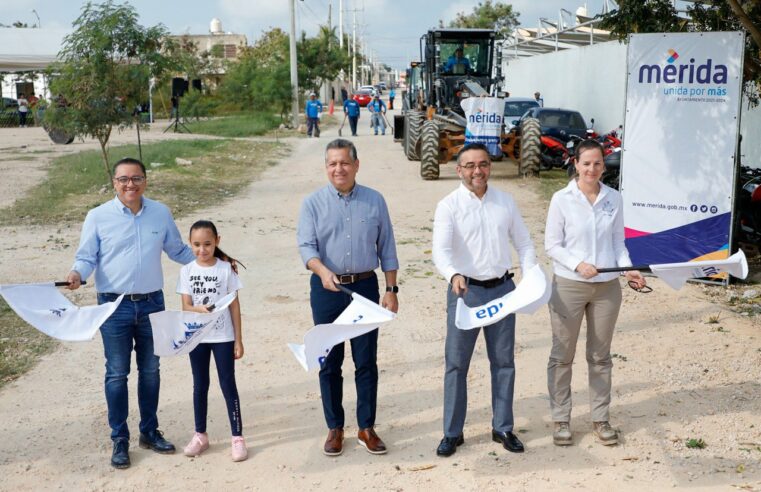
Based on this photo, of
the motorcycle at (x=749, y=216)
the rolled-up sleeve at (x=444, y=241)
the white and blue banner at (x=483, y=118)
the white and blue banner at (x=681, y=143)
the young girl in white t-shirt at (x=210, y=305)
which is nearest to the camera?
the rolled-up sleeve at (x=444, y=241)

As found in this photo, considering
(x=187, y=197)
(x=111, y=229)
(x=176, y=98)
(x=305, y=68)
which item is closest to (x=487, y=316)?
(x=111, y=229)

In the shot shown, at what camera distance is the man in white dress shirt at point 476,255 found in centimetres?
445

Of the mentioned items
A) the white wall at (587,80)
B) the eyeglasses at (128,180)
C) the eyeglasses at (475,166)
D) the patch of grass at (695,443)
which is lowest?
the patch of grass at (695,443)

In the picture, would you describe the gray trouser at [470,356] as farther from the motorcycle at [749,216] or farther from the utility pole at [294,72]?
the utility pole at [294,72]

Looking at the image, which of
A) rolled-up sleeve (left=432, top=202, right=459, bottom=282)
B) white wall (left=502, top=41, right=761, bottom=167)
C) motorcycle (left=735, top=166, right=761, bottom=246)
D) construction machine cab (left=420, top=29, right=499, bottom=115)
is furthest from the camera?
white wall (left=502, top=41, right=761, bottom=167)

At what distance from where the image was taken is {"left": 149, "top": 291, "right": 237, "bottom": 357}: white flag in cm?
452

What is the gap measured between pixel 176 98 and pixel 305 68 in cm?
1047

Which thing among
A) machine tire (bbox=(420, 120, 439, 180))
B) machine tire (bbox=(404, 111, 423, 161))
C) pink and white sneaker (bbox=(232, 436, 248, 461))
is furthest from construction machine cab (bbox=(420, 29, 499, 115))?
pink and white sneaker (bbox=(232, 436, 248, 461))

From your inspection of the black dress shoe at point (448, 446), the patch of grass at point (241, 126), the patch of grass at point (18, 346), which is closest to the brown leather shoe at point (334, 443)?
the black dress shoe at point (448, 446)

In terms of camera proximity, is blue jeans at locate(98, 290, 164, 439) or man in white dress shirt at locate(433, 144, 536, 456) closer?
man in white dress shirt at locate(433, 144, 536, 456)

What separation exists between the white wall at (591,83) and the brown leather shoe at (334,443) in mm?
11736

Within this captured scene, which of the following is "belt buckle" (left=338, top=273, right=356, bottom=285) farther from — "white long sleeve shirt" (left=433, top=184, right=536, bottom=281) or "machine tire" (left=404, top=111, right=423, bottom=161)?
"machine tire" (left=404, top=111, right=423, bottom=161)

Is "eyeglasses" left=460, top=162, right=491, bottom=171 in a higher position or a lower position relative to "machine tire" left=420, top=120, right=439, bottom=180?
higher

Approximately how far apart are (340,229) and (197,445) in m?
1.56
